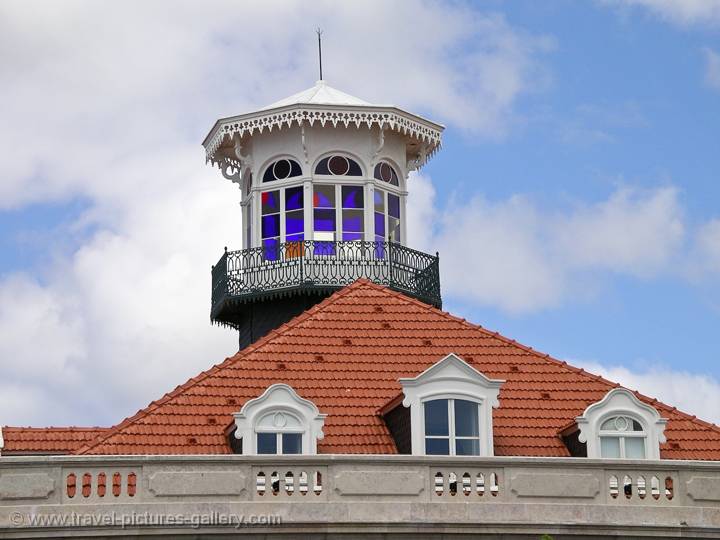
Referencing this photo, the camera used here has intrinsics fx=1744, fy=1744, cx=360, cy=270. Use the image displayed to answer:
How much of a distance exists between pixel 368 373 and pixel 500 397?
2.83m

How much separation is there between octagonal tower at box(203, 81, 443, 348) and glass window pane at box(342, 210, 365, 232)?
0.08 feet

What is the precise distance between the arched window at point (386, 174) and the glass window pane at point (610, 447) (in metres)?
12.3

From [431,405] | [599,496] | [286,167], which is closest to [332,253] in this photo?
[286,167]

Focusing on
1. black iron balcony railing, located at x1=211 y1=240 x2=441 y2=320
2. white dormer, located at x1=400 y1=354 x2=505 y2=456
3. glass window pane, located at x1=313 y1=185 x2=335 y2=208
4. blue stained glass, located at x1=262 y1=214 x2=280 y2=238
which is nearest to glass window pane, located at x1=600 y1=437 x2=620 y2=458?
white dormer, located at x1=400 y1=354 x2=505 y2=456

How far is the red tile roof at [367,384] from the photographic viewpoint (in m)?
34.8

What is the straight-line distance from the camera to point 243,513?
3170 cm

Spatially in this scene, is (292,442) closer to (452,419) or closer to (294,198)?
(452,419)

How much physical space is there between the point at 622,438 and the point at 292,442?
676cm

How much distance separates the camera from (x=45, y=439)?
39094mm

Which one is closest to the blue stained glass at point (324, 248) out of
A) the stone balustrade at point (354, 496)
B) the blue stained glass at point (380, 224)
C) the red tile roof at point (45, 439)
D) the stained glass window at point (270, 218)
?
the stained glass window at point (270, 218)

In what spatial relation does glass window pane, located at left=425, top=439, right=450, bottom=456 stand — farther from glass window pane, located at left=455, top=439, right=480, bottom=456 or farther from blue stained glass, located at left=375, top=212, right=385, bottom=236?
blue stained glass, located at left=375, top=212, right=385, bottom=236

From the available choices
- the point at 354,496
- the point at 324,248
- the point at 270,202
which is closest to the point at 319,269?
the point at 324,248

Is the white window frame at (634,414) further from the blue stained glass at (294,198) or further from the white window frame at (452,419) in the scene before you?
the blue stained glass at (294,198)

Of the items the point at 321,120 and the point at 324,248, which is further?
the point at 321,120
